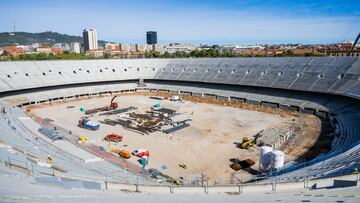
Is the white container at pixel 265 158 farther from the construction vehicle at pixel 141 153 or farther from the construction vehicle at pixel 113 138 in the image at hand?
the construction vehicle at pixel 113 138

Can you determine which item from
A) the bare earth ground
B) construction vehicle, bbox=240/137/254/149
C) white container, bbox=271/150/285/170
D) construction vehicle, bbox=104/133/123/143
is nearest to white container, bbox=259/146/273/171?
white container, bbox=271/150/285/170

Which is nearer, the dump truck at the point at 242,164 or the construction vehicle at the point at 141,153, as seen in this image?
the dump truck at the point at 242,164

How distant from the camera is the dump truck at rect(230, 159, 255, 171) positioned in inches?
848

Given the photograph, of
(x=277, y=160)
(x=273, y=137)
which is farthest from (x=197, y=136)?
(x=277, y=160)

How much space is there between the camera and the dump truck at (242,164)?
2155 centimetres

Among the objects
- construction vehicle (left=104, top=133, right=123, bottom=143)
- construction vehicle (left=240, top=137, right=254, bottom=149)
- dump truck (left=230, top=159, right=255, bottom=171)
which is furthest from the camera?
construction vehicle (left=104, top=133, right=123, bottom=143)

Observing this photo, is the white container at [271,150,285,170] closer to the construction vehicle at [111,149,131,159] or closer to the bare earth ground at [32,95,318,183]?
the bare earth ground at [32,95,318,183]

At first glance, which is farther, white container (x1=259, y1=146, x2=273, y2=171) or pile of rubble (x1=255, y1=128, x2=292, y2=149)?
pile of rubble (x1=255, y1=128, x2=292, y2=149)

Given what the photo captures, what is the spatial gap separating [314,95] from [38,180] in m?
42.1

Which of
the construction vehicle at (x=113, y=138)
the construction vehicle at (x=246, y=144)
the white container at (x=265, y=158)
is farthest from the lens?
the construction vehicle at (x=113, y=138)

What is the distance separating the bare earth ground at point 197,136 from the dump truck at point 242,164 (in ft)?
1.37

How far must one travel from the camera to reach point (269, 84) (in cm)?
4522

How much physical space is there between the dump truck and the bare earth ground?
1.37 feet

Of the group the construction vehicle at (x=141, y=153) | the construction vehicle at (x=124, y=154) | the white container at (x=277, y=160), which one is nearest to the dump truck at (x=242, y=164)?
the white container at (x=277, y=160)
